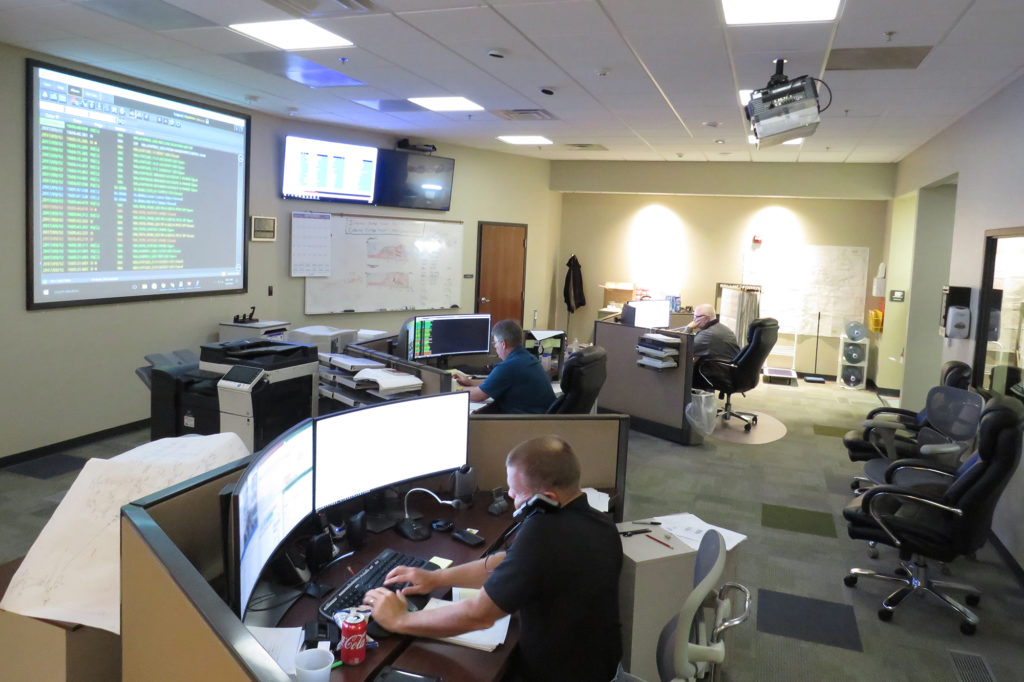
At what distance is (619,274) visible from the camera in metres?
10.8

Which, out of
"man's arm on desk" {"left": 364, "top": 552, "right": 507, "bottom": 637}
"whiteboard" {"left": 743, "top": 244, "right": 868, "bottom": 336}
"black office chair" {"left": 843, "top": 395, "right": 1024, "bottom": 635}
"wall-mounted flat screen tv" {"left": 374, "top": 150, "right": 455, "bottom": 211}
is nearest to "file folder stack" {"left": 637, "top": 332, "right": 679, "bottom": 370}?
"black office chair" {"left": 843, "top": 395, "right": 1024, "bottom": 635}

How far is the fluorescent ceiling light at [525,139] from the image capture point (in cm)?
796

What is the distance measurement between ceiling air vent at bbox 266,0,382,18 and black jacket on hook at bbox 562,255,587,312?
24.1ft

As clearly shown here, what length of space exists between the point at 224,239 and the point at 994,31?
5.70m

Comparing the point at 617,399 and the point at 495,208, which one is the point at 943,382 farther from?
the point at 495,208

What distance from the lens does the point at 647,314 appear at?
24.3ft

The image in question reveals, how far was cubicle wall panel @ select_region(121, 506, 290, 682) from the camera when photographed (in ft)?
3.68

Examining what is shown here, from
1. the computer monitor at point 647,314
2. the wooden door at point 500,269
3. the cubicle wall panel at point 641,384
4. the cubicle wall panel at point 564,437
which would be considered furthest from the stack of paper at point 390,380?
the wooden door at point 500,269

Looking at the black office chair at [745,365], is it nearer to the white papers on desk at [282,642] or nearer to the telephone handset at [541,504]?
the telephone handset at [541,504]

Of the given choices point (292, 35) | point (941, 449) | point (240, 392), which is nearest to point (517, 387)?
point (240, 392)

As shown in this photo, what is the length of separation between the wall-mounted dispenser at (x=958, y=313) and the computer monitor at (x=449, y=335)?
3.28 meters

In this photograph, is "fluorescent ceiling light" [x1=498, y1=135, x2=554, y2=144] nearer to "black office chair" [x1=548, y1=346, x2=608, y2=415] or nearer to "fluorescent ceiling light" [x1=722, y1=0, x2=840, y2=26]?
"black office chair" [x1=548, y1=346, x2=608, y2=415]

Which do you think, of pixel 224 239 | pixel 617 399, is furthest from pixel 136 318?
pixel 617 399

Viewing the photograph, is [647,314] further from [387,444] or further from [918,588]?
[387,444]
